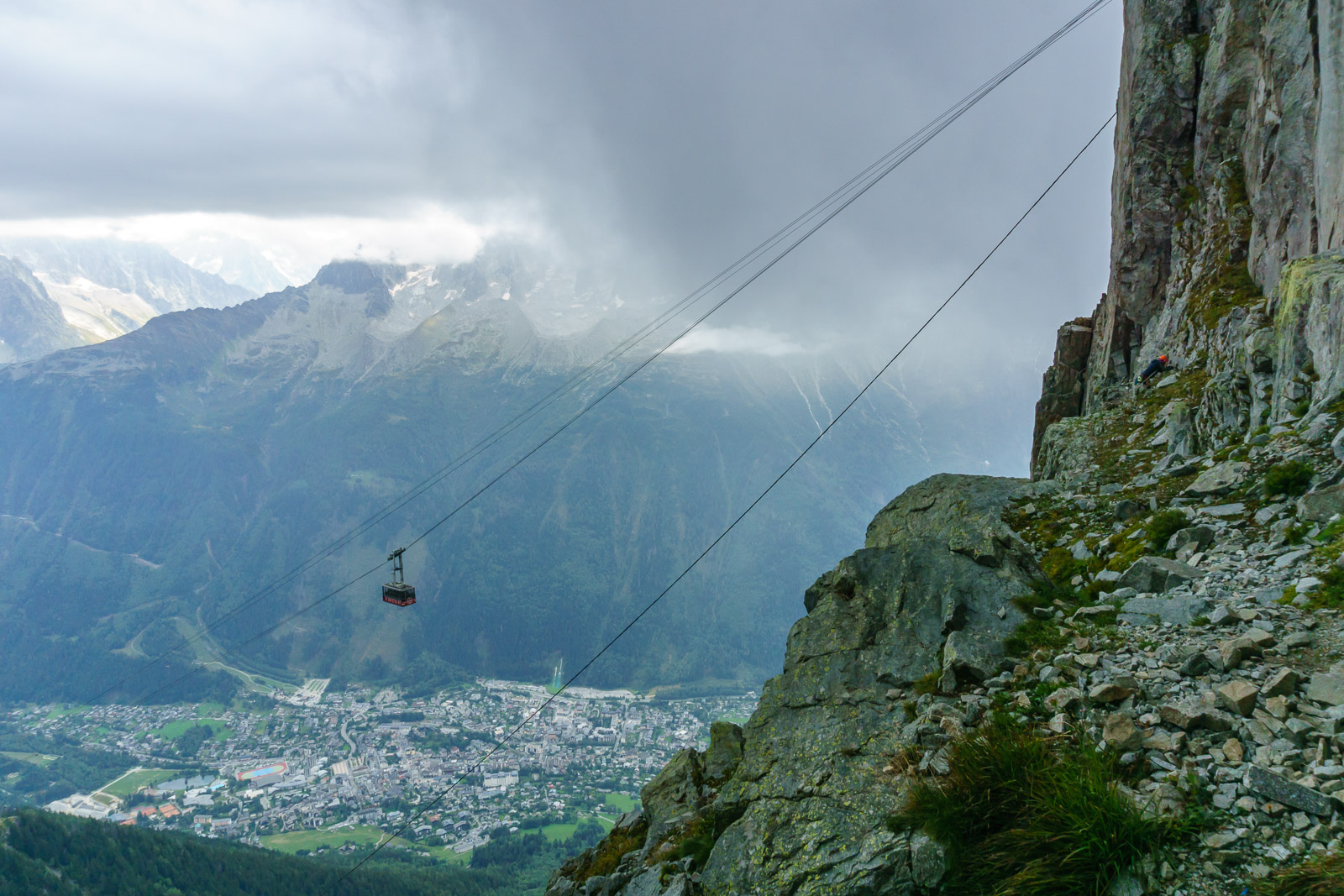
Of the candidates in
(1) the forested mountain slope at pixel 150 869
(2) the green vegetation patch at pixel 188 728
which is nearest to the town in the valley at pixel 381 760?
(2) the green vegetation patch at pixel 188 728

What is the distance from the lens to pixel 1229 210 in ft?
58.7

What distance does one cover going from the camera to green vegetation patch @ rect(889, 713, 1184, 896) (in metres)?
5.83

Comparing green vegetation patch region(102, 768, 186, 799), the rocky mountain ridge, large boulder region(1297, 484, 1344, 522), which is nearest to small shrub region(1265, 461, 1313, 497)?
the rocky mountain ridge

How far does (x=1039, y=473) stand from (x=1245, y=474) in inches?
343

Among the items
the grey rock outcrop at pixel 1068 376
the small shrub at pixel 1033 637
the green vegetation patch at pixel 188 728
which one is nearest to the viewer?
the small shrub at pixel 1033 637

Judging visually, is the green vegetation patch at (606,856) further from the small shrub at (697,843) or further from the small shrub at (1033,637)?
the small shrub at (1033,637)

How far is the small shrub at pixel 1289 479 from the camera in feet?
31.4

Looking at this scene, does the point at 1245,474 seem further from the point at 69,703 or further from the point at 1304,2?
the point at 69,703

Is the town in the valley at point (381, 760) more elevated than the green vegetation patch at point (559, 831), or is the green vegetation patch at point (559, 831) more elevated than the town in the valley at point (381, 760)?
the town in the valley at point (381, 760)

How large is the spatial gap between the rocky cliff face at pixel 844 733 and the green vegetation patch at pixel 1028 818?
1.74 ft

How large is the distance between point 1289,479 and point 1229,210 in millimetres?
12515

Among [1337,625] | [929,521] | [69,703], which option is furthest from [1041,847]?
[69,703]

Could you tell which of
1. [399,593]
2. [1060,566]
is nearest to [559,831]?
[399,593]

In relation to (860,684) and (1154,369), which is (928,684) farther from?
(1154,369)
